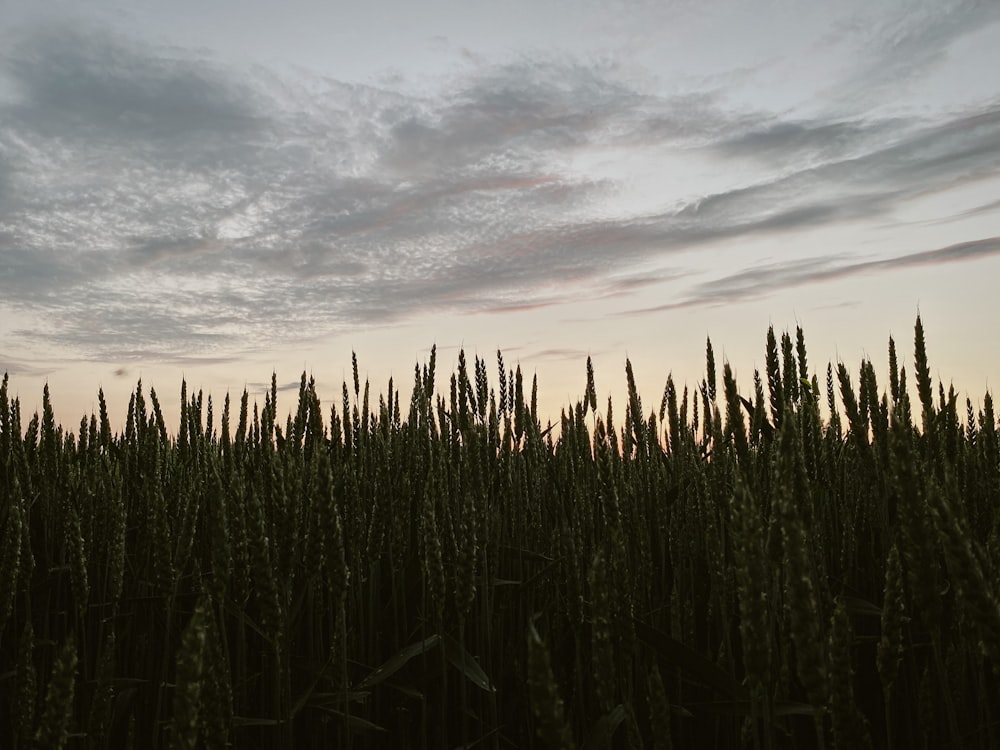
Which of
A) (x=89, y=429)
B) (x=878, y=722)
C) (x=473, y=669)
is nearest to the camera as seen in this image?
(x=473, y=669)

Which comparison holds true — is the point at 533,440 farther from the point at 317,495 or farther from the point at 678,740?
the point at 317,495

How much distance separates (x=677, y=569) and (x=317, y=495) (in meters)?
1.15

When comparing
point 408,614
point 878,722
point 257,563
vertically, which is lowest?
point 878,722

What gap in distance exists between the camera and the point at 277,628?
139 cm

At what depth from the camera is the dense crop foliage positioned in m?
1.17

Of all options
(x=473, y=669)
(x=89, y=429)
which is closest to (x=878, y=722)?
(x=473, y=669)

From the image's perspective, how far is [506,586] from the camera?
261cm

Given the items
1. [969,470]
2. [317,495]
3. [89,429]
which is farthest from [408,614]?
[89,429]

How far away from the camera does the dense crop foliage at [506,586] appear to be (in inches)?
46.2

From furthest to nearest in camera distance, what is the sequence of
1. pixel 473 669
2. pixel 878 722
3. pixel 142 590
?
pixel 142 590, pixel 878 722, pixel 473 669

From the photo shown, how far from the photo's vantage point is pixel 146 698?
7.87 ft

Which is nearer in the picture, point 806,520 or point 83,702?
point 806,520

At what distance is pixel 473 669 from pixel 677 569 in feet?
2.16

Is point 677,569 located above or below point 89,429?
below
